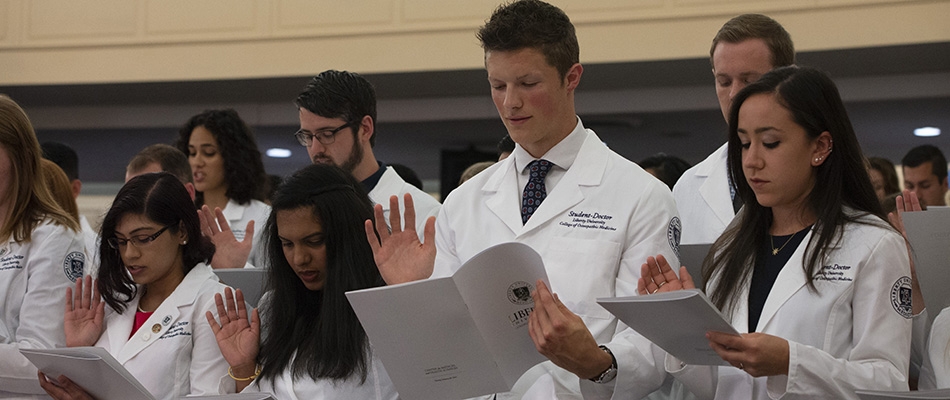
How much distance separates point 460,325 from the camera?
2.17 metres

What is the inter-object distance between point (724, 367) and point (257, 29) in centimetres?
655

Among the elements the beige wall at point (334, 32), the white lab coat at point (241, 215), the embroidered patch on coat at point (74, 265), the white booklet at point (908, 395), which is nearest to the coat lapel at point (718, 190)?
the white booklet at point (908, 395)

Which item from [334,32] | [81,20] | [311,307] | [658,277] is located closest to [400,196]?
[311,307]

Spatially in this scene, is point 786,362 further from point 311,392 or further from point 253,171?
point 253,171

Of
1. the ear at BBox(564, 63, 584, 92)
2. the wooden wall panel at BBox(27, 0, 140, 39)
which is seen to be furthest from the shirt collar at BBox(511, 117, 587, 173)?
the wooden wall panel at BBox(27, 0, 140, 39)

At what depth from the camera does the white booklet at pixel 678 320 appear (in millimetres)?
1839

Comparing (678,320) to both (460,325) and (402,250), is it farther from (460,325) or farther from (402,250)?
(402,250)

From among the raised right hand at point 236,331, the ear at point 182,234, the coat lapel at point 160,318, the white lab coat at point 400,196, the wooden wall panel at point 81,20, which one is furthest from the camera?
the wooden wall panel at point 81,20

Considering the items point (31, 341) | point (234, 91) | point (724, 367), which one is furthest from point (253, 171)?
point (234, 91)

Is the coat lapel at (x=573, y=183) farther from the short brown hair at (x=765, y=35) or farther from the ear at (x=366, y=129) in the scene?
the ear at (x=366, y=129)

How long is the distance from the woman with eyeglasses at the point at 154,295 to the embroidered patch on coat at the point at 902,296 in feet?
5.85

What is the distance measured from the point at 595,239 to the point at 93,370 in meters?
1.31

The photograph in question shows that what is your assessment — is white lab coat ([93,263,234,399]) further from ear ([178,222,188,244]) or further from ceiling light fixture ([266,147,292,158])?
ceiling light fixture ([266,147,292,158])

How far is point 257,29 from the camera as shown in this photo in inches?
317
